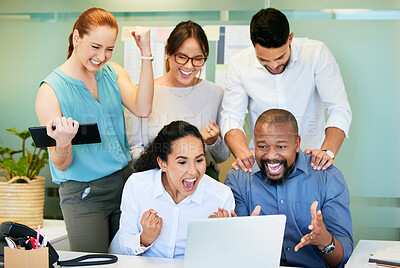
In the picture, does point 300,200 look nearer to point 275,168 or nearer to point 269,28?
point 275,168

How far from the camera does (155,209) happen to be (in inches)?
75.3

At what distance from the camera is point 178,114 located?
7.59 ft

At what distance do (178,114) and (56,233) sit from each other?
830 mm

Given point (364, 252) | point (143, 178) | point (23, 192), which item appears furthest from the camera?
point (23, 192)

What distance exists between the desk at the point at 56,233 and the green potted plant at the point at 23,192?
6 cm

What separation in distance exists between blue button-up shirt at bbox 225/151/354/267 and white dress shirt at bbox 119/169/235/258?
0.11 meters

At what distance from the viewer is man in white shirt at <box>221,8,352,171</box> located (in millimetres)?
2213

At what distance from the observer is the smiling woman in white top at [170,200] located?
71.5 inches

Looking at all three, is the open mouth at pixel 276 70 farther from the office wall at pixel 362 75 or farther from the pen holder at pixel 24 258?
the pen holder at pixel 24 258

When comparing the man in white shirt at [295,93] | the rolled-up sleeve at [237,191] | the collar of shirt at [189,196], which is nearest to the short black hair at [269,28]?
the man in white shirt at [295,93]

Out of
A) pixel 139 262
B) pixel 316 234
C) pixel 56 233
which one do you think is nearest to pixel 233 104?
pixel 316 234

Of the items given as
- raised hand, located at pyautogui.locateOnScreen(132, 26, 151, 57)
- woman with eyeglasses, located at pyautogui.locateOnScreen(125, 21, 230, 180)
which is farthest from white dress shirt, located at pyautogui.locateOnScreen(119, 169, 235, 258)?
raised hand, located at pyautogui.locateOnScreen(132, 26, 151, 57)

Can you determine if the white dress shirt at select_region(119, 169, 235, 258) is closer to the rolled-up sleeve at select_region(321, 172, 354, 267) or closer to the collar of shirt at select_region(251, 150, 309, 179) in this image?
the collar of shirt at select_region(251, 150, 309, 179)

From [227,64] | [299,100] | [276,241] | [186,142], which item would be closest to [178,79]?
[227,64]
